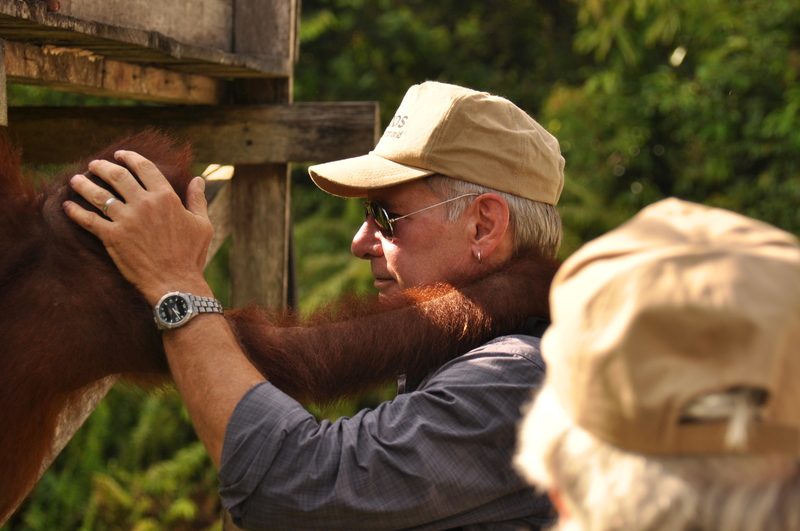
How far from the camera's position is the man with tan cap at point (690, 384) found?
2.17ft

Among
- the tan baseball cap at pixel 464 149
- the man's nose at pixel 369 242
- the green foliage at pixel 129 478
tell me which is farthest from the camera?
the green foliage at pixel 129 478

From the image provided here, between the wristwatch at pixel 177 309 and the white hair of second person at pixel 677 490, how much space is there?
79cm

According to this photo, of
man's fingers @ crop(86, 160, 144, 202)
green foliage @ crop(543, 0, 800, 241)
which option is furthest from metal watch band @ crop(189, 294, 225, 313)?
green foliage @ crop(543, 0, 800, 241)

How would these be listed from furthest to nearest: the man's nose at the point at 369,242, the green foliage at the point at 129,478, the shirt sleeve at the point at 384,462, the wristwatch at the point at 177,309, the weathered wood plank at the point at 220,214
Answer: the green foliage at the point at 129,478, the weathered wood plank at the point at 220,214, the man's nose at the point at 369,242, the wristwatch at the point at 177,309, the shirt sleeve at the point at 384,462

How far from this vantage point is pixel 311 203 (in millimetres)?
7523

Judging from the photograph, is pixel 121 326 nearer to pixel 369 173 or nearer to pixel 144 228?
pixel 144 228

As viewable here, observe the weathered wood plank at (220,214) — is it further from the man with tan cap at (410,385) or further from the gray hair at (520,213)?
the gray hair at (520,213)

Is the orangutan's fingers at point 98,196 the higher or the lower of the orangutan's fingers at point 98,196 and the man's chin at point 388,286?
the higher

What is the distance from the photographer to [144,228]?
136cm

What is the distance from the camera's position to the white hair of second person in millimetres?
666

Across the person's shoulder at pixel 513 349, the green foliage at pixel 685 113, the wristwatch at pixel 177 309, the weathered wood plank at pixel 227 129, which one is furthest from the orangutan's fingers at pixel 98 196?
the green foliage at pixel 685 113

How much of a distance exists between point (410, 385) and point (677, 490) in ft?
3.21

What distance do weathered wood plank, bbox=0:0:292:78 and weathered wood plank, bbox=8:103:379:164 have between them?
0.47 feet

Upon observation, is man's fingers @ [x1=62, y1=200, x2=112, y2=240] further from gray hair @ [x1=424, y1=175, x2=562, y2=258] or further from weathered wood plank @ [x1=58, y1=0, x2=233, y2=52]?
gray hair @ [x1=424, y1=175, x2=562, y2=258]
